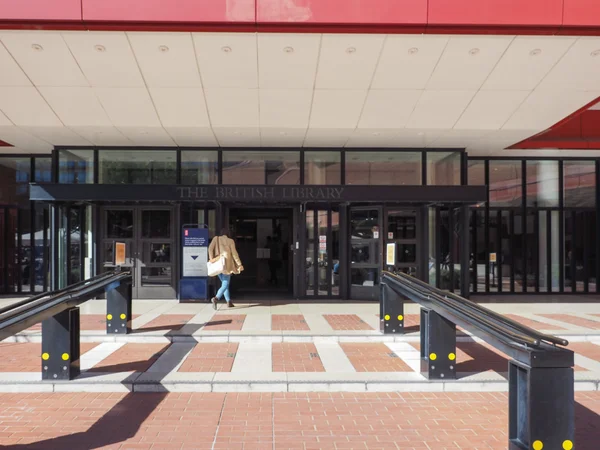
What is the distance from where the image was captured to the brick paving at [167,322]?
8445mm

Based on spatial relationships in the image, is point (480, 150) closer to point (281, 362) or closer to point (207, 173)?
point (207, 173)

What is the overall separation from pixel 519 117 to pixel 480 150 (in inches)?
102

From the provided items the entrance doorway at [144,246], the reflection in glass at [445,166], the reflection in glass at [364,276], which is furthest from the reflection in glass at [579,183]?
the entrance doorway at [144,246]

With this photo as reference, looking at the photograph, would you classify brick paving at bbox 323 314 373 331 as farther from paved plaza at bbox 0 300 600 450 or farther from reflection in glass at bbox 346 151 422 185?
reflection in glass at bbox 346 151 422 185

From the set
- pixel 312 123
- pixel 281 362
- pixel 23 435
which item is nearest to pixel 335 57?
pixel 312 123

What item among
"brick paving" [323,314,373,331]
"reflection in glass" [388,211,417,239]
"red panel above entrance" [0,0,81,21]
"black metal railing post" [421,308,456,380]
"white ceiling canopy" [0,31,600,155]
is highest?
"red panel above entrance" [0,0,81,21]

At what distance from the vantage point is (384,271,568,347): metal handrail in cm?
357

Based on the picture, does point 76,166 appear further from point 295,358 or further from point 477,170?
point 477,170

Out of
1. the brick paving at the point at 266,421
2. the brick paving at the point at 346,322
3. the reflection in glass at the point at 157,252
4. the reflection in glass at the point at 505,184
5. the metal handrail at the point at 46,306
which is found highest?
the reflection in glass at the point at 505,184

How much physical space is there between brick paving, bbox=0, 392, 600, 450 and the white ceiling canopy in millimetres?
5397

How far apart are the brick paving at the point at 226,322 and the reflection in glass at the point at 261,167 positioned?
3.66 metres

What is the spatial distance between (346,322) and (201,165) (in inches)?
218

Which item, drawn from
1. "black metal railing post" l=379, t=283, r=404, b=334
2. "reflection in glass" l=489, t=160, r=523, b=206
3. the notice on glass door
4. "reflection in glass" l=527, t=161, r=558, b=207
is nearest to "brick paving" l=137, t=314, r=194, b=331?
the notice on glass door

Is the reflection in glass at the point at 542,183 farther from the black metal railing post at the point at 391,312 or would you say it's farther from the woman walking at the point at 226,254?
the woman walking at the point at 226,254
